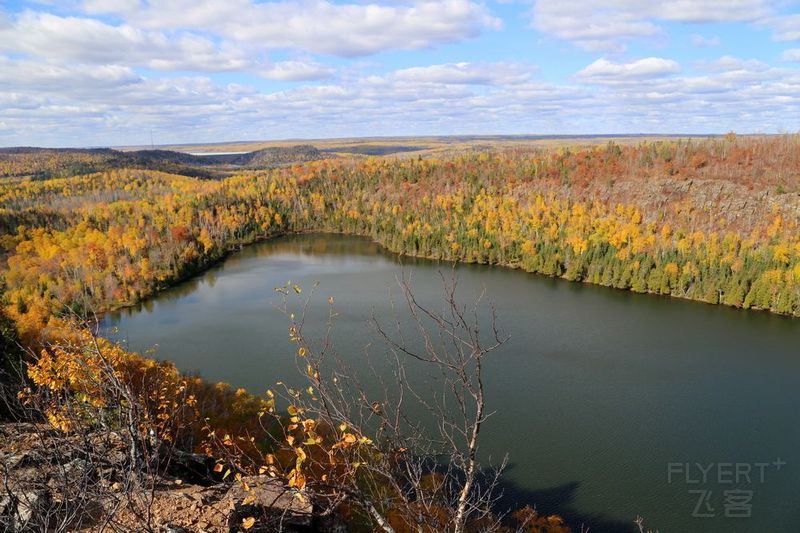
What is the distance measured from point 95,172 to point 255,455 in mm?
184478

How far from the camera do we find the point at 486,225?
81.9 metres

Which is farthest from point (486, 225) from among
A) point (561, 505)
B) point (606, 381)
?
point (561, 505)

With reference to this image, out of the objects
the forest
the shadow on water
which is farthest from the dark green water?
the forest

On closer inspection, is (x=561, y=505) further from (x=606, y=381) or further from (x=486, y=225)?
(x=486, y=225)

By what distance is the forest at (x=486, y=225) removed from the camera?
52188mm

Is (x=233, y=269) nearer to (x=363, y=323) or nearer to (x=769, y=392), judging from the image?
(x=363, y=323)

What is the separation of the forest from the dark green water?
4.38m

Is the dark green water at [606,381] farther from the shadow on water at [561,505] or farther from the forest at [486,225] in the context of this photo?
the forest at [486,225]

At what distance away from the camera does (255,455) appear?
61.9ft

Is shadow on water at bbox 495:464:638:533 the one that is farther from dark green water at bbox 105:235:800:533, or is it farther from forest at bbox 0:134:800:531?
forest at bbox 0:134:800:531

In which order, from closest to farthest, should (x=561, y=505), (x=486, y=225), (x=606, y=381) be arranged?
(x=561, y=505) < (x=606, y=381) < (x=486, y=225)

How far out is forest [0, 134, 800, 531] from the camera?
52.2 meters

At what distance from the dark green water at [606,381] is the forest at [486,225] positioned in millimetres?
4385

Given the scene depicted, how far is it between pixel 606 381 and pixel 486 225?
52.5 m
